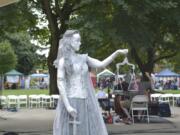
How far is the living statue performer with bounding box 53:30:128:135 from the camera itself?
656 centimetres

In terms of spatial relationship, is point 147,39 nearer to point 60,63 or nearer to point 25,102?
point 60,63

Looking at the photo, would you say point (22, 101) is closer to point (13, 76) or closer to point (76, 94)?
point (76, 94)

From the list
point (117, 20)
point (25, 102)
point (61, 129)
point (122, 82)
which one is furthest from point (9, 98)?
point (61, 129)

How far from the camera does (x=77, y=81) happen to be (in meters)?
6.55

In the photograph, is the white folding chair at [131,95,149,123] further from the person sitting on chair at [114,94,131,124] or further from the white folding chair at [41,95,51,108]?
the white folding chair at [41,95,51,108]

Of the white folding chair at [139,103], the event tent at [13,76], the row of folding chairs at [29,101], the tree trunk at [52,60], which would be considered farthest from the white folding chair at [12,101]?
the event tent at [13,76]

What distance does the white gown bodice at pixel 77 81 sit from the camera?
656cm

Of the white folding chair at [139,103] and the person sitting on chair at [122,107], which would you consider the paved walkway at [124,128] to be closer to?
the white folding chair at [139,103]

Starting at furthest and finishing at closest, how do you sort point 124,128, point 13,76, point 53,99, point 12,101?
point 13,76 < point 12,101 < point 53,99 < point 124,128

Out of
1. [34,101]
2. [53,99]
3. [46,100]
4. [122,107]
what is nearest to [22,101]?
[34,101]

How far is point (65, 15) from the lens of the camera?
24.7 m

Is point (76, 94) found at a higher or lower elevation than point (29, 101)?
higher

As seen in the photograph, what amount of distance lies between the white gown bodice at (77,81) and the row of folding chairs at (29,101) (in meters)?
19.3

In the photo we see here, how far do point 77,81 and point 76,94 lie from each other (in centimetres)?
17
